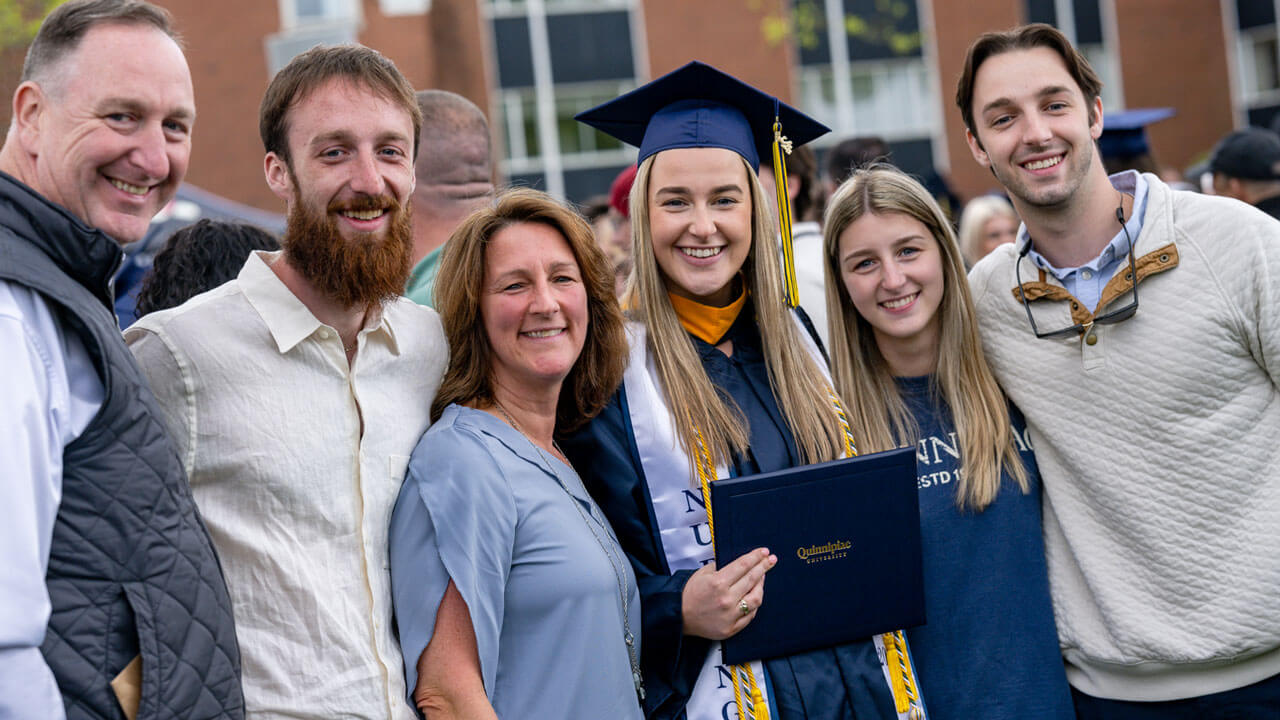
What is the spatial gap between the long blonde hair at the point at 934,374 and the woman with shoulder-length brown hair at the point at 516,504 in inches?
29.9

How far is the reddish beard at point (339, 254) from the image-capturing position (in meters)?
2.49

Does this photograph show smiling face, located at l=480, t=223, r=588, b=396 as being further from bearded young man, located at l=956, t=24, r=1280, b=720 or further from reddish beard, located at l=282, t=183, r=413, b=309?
bearded young man, located at l=956, t=24, r=1280, b=720

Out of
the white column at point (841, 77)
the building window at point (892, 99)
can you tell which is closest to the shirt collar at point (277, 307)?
the white column at point (841, 77)

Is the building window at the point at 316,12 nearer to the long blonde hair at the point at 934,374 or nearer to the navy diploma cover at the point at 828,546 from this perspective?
the long blonde hair at the point at 934,374

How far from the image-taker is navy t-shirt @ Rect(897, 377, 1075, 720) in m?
2.98

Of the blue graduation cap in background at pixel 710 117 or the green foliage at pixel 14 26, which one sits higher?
the green foliage at pixel 14 26

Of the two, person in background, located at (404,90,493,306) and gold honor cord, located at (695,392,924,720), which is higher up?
person in background, located at (404,90,493,306)

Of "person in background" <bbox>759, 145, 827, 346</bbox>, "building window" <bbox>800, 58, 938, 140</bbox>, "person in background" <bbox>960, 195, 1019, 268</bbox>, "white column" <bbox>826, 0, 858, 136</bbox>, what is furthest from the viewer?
"building window" <bbox>800, 58, 938, 140</bbox>

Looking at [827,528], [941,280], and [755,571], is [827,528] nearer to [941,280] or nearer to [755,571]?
[755,571]

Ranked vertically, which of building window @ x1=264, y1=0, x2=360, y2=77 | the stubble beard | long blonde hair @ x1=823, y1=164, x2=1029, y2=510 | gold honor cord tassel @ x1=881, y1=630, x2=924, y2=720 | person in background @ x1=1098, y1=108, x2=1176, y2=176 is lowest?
gold honor cord tassel @ x1=881, y1=630, x2=924, y2=720

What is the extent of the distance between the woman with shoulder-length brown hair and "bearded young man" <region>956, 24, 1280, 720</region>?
1249mm

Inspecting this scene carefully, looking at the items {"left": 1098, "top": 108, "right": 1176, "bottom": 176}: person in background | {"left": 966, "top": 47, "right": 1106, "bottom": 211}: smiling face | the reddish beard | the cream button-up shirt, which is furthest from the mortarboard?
the cream button-up shirt

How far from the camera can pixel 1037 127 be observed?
3.26 m

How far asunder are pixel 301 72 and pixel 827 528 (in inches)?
64.1
